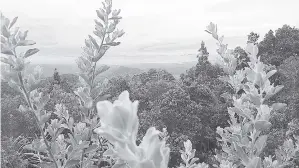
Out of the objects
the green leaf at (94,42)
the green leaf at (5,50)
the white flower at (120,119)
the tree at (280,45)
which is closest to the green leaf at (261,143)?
the green leaf at (94,42)

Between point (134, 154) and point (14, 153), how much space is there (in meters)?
17.4

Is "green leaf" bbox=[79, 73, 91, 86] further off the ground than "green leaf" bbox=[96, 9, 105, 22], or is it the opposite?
"green leaf" bbox=[96, 9, 105, 22]

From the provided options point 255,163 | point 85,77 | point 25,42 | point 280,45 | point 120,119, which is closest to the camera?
point 120,119

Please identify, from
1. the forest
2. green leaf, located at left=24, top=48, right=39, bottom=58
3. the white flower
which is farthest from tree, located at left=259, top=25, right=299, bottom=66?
the white flower

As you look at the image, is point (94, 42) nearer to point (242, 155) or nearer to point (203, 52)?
point (242, 155)

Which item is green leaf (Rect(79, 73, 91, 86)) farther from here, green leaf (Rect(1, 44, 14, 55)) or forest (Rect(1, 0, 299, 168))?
green leaf (Rect(1, 44, 14, 55))

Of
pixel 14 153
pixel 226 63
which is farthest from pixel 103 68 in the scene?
pixel 14 153

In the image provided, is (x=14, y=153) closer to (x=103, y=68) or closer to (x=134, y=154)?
(x=103, y=68)

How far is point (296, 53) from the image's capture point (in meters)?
30.6

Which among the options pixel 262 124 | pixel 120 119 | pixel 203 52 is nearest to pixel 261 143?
pixel 262 124

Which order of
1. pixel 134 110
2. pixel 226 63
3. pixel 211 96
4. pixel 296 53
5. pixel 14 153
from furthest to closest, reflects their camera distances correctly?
pixel 296 53 → pixel 211 96 → pixel 14 153 → pixel 226 63 → pixel 134 110

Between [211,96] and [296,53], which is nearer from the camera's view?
[211,96]

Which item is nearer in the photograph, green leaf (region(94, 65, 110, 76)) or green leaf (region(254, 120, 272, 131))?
green leaf (region(254, 120, 272, 131))

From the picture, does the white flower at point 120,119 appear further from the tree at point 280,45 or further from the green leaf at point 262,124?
the tree at point 280,45
